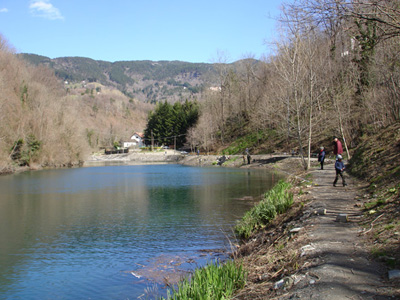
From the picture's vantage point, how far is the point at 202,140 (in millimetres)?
84812

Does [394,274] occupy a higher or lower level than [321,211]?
lower

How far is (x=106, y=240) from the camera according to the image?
1489 centimetres

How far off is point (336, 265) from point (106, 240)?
10288 mm

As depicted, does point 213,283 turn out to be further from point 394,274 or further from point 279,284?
point 394,274

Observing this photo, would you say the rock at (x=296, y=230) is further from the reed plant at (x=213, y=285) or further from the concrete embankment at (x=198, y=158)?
the concrete embankment at (x=198, y=158)

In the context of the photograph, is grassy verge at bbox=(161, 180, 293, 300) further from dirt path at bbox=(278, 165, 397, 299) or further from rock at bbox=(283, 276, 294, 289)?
dirt path at bbox=(278, 165, 397, 299)

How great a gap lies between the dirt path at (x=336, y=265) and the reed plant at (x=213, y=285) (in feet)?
3.87

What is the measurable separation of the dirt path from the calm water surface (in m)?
3.81

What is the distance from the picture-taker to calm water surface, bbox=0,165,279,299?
1021cm

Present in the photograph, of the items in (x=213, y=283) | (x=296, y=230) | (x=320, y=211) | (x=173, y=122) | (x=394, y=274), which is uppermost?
(x=173, y=122)

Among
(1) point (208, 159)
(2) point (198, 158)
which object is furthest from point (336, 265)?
(2) point (198, 158)

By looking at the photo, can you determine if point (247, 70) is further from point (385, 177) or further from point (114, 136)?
point (114, 136)

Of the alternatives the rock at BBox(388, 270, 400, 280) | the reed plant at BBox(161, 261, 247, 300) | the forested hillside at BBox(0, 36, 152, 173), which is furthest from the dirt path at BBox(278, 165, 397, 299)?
the forested hillside at BBox(0, 36, 152, 173)

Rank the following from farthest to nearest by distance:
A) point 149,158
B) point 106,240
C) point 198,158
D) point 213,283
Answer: point 149,158, point 198,158, point 106,240, point 213,283
